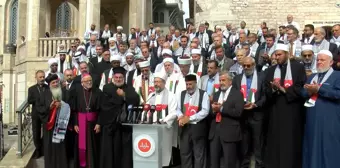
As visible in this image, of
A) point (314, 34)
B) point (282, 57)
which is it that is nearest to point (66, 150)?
point (282, 57)

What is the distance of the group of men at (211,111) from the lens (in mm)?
6219

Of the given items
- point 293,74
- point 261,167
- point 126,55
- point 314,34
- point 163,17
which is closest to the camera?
point 293,74

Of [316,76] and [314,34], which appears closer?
[316,76]

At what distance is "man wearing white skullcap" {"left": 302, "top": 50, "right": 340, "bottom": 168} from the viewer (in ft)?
19.6

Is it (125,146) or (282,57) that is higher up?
(282,57)

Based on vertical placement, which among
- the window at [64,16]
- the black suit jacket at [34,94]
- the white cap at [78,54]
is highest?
the window at [64,16]

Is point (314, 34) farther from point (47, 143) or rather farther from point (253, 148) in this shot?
point (47, 143)

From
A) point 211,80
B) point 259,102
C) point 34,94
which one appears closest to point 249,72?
point 259,102

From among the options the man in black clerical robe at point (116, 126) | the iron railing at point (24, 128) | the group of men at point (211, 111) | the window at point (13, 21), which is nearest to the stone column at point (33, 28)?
the iron railing at point (24, 128)

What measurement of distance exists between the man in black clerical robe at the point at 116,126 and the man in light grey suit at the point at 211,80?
4.21ft

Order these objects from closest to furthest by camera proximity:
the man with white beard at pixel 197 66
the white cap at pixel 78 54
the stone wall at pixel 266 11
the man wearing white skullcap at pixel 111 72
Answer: the man wearing white skullcap at pixel 111 72 → the man with white beard at pixel 197 66 → the white cap at pixel 78 54 → the stone wall at pixel 266 11

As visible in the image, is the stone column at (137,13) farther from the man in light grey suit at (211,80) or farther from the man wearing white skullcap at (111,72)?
the man in light grey suit at (211,80)

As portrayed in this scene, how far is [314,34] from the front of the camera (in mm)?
8930

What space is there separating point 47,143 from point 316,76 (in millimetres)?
4947
